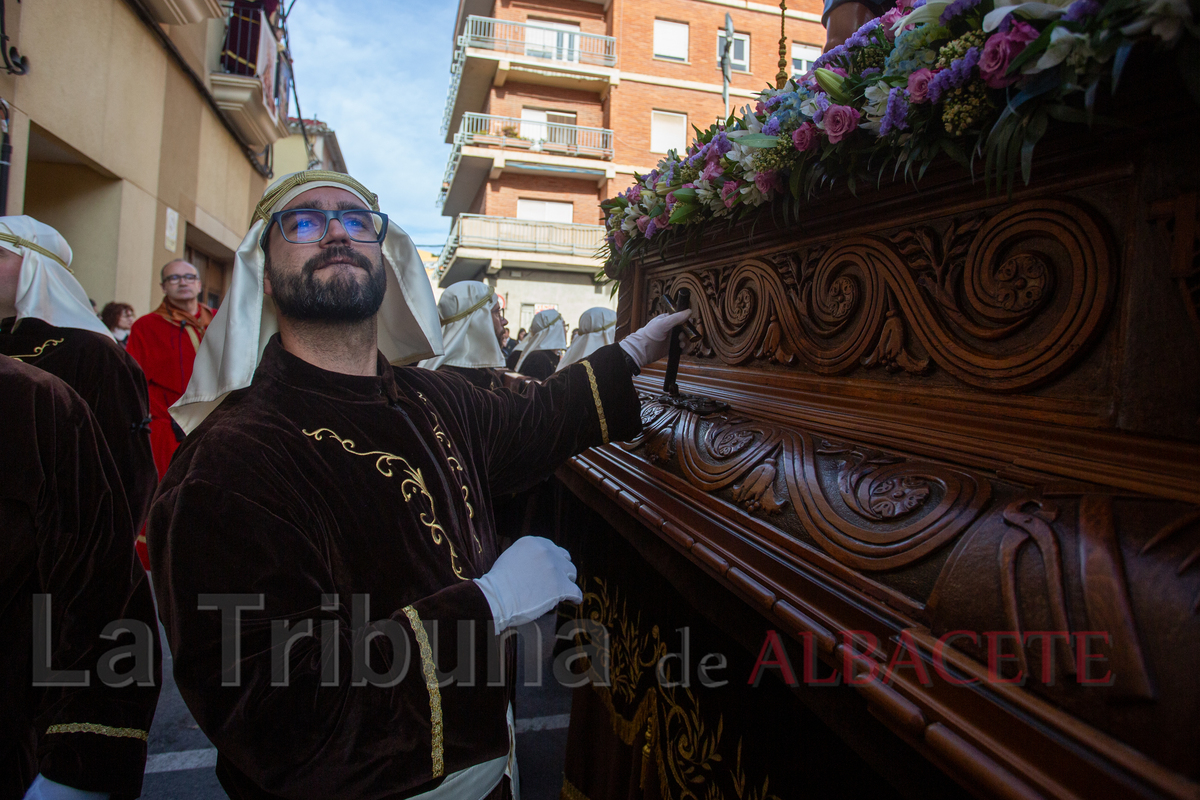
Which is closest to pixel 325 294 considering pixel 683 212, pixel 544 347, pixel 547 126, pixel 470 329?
pixel 683 212

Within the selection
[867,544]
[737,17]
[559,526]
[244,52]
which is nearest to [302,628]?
[867,544]

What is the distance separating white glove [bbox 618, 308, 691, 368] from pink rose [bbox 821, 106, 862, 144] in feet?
2.74

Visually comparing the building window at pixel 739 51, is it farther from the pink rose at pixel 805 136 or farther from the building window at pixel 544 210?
the pink rose at pixel 805 136

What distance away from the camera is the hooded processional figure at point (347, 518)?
45.0 inches

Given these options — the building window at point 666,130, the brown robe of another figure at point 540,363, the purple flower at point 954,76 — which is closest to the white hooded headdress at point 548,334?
the brown robe of another figure at point 540,363

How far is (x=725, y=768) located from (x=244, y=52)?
37.4 ft

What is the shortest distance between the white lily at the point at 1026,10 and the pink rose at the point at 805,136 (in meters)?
0.42

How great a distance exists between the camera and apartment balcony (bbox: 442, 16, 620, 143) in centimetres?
2011

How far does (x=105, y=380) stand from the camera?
3.16 metres

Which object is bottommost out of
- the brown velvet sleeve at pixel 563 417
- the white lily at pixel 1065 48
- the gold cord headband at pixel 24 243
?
the brown velvet sleeve at pixel 563 417

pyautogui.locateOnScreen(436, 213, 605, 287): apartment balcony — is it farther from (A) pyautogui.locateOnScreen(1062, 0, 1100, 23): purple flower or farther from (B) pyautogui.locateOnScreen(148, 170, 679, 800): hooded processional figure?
(A) pyautogui.locateOnScreen(1062, 0, 1100, 23): purple flower

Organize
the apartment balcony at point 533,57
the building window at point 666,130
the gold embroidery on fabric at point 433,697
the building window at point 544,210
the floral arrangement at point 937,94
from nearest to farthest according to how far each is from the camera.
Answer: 1. the floral arrangement at point 937,94
2. the gold embroidery on fabric at point 433,697
3. the apartment balcony at point 533,57
4. the building window at point 666,130
5. the building window at point 544,210

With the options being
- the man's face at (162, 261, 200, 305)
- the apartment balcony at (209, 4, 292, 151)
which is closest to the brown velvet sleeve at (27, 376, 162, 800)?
the man's face at (162, 261, 200, 305)

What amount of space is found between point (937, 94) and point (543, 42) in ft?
76.0
